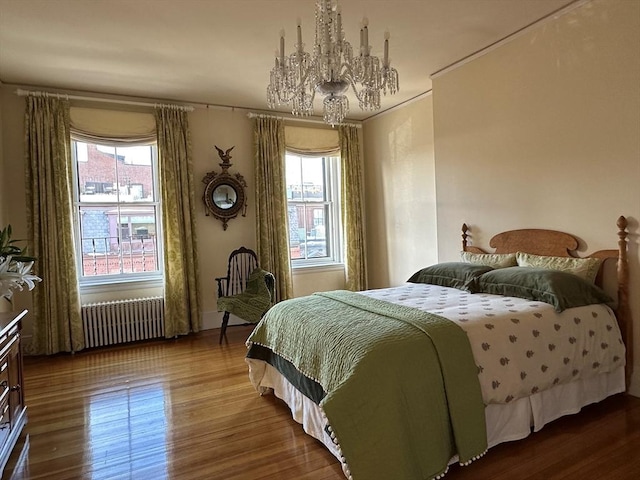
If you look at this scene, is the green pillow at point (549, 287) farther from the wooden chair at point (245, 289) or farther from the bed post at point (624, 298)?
the wooden chair at point (245, 289)

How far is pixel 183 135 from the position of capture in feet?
15.1

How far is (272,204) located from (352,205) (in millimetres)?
1175

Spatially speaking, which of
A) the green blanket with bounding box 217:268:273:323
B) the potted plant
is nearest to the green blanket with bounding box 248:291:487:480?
the potted plant

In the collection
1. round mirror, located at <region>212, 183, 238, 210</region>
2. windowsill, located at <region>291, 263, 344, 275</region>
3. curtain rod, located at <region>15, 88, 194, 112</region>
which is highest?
curtain rod, located at <region>15, 88, 194, 112</region>

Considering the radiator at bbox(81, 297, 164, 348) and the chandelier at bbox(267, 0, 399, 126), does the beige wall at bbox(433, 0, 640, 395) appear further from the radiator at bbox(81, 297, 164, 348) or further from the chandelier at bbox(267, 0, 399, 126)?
the radiator at bbox(81, 297, 164, 348)

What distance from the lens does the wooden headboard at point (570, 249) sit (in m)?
2.64

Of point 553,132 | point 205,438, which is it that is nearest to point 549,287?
point 553,132

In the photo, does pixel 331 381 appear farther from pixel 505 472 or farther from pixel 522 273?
pixel 522 273

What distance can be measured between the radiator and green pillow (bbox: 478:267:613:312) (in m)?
3.54

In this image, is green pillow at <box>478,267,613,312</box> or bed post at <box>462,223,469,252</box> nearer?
green pillow at <box>478,267,613,312</box>

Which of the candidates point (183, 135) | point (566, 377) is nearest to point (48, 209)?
point (183, 135)

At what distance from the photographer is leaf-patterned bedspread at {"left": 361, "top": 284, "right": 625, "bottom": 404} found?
6.86 ft

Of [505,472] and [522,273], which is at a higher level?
[522,273]

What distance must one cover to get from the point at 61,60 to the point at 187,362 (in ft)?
9.57
